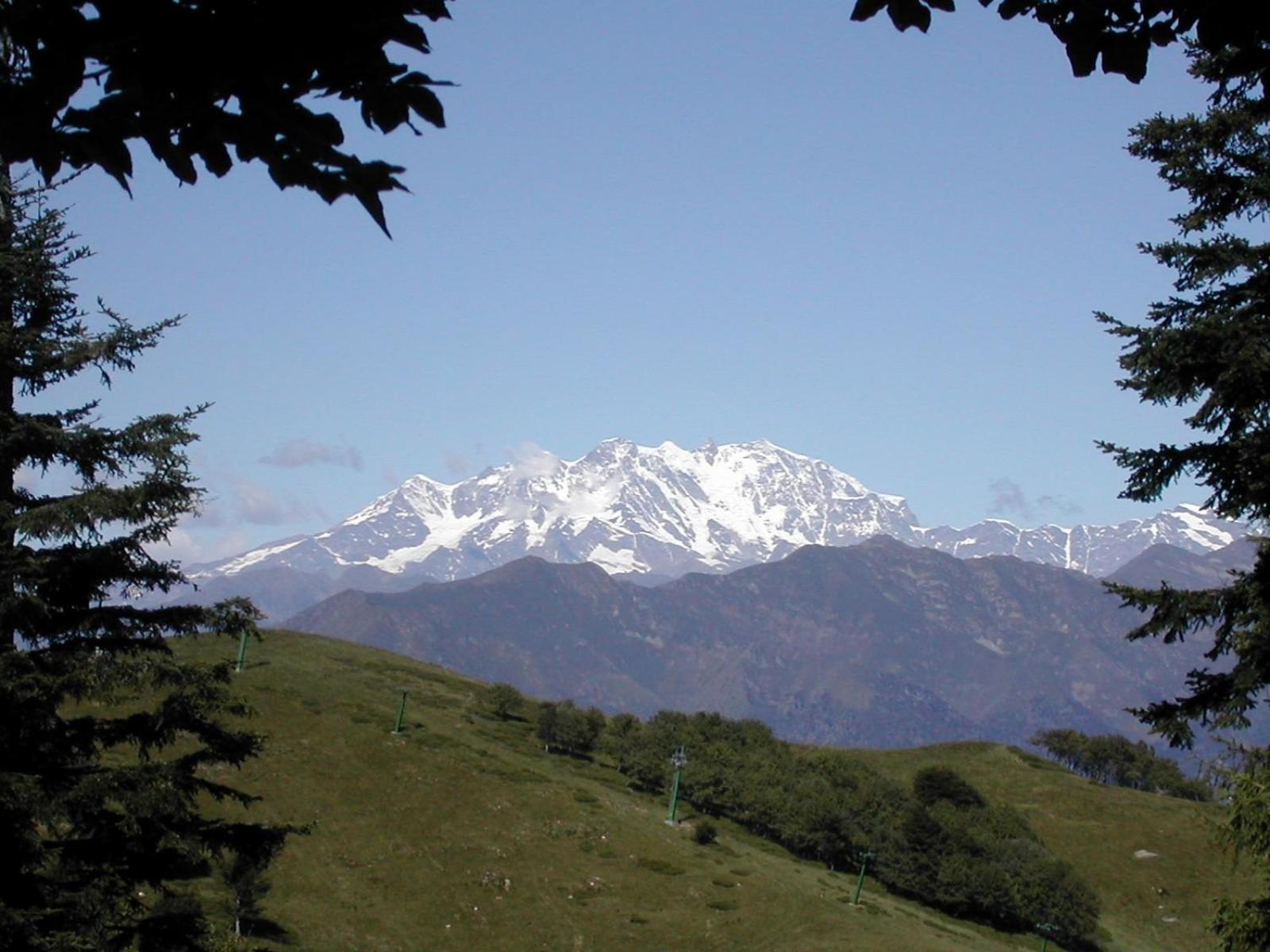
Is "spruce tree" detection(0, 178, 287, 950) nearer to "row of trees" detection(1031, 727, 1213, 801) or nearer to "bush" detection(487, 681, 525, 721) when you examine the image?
"bush" detection(487, 681, 525, 721)

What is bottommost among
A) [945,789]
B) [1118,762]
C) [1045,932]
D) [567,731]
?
[1045,932]

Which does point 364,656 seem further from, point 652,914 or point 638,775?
point 652,914

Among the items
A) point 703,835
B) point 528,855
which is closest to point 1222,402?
point 528,855

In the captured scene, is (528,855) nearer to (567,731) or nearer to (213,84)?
(567,731)

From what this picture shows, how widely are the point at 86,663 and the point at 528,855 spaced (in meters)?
49.9

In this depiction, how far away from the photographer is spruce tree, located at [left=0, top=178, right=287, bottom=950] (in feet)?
47.0

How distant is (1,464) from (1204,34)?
15.7m

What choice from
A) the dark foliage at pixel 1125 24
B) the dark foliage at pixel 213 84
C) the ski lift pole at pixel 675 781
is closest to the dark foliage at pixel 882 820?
the ski lift pole at pixel 675 781

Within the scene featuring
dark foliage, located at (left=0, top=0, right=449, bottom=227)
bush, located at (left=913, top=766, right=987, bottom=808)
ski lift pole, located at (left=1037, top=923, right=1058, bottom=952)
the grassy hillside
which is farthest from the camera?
bush, located at (left=913, top=766, right=987, bottom=808)

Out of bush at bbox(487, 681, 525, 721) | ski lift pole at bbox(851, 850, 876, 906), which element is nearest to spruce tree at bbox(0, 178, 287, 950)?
ski lift pole at bbox(851, 850, 876, 906)

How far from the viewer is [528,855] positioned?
201 feet

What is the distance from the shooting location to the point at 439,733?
83750mm

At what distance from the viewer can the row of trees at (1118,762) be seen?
136375 mm

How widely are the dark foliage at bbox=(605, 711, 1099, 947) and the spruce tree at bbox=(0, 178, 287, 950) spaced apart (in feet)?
221
